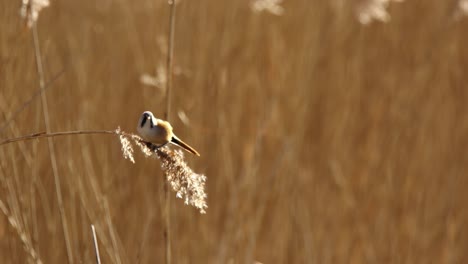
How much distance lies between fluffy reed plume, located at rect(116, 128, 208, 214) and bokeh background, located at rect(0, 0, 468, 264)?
56 cm

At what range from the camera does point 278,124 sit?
1.71 meters

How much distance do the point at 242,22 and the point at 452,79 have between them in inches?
23.8

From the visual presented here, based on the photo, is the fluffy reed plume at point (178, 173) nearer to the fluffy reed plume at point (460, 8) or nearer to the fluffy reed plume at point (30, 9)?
the fluffy reed plume at point (30, 9)

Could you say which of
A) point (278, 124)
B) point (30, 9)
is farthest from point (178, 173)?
point (278, 124)

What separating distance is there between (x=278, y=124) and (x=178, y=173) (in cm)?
109

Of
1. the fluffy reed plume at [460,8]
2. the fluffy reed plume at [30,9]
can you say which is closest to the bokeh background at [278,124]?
the fluffy reed plume at [460,8]

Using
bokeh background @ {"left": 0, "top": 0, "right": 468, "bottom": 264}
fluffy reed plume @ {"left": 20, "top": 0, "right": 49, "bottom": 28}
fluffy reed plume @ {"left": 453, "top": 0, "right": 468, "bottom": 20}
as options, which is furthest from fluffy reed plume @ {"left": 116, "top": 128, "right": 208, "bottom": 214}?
fluffy reed plume @ {"left": 453, "top": 0, "right": 468, "bottom": 20}

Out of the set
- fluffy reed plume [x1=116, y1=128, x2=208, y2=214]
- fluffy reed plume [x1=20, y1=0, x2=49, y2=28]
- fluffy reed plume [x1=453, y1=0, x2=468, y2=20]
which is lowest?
fluffy reed plume [x1=116, y1=128, x2=208, y2=214]

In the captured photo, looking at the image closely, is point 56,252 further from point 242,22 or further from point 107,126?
point 242,22

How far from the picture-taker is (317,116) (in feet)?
6.06

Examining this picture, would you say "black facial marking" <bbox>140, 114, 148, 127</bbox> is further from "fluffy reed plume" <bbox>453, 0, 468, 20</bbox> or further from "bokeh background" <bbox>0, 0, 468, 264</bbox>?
"fluffy reed plume" <bbox>453, 0, 468, 20</bbox>

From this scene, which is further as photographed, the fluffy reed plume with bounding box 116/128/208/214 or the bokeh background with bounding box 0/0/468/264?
the bokeh background with bounding box 0/0/468/264

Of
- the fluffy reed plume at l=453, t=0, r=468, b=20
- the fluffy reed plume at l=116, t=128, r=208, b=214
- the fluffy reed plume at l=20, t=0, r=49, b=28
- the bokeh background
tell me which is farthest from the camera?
the fluffy reed plume at l=453, t=0, r=468, b=20

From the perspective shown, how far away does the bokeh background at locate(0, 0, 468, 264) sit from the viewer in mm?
1386
